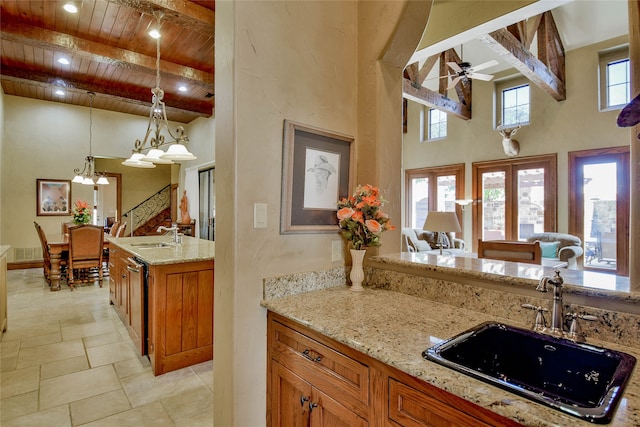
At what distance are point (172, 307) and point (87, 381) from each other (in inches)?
32.1

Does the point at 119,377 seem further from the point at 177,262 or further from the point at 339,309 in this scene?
the point at 339,309

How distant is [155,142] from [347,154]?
8.07 ft

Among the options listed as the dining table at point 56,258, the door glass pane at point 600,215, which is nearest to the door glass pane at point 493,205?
the door glass pane at point 600,215

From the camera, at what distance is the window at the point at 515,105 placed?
727 cm

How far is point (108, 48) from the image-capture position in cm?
464

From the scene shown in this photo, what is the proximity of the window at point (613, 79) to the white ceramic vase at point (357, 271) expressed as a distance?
Answer: 280 inches

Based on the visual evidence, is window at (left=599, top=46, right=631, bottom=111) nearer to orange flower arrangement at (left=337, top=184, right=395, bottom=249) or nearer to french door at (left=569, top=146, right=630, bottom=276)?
french door at (left=569, top=146, right=630, bottom=276)

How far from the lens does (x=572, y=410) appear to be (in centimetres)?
72

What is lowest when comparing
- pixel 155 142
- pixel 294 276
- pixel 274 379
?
pixel 274 379

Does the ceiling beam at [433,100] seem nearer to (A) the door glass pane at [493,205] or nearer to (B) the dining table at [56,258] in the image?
(A) the door glass pane at [493,205]

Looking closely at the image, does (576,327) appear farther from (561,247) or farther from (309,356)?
(561,247)

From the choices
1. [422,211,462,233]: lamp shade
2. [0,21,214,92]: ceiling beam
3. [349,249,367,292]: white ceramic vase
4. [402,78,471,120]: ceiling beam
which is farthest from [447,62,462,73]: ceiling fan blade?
[349,249,367,292]: white ceramic vase

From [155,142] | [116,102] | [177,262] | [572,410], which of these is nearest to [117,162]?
[116,102]

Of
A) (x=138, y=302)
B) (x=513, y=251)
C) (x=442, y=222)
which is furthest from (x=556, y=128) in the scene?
(x=138, y=302)
